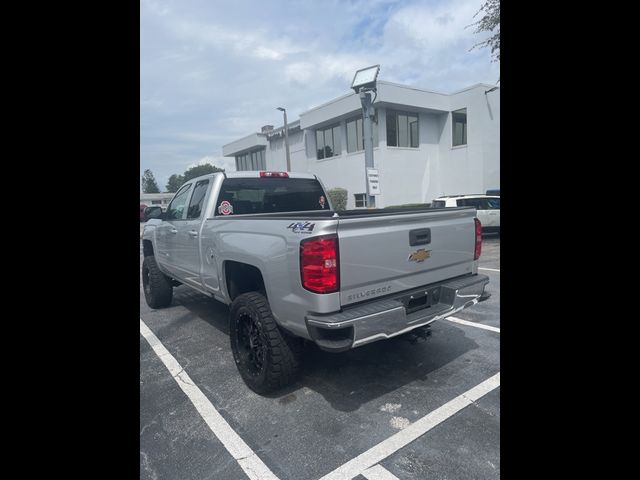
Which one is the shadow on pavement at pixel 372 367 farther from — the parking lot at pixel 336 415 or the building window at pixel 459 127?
the building window at pixel 459 127

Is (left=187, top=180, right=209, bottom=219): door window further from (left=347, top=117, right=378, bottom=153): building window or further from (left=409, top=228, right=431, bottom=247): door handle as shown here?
(left=347, top=117, right=378, bottom=153): building window

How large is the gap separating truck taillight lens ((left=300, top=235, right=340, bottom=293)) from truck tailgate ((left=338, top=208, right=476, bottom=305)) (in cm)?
6

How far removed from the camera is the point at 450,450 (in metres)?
2.41

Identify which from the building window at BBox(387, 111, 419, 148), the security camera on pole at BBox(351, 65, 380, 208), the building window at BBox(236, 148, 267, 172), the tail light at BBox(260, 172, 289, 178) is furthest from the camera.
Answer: the building window at BBox(236, 148, 267, 172)

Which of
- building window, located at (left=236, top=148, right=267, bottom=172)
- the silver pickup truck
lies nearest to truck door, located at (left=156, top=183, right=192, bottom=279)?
the silver pickup truck

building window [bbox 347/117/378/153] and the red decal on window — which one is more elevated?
building window [bbox 347/117/378/153]

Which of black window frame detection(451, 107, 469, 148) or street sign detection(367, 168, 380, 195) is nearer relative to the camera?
street sign detection(367, 168, 380, 195)

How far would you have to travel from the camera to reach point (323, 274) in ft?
8.46

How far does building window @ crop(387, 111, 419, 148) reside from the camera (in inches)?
780

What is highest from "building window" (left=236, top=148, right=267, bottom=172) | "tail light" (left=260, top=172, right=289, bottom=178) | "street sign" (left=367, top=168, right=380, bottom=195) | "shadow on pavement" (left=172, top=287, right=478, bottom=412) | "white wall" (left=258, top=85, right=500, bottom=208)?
"building window" (left=236, top=148, right=267, bottom=172)
